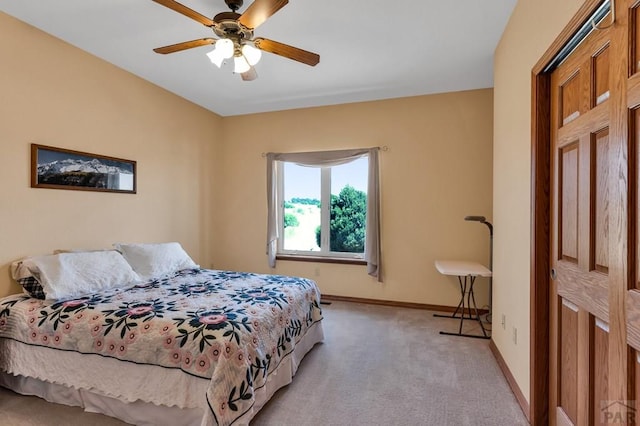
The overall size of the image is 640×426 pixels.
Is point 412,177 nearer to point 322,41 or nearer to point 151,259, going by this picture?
point 322,41

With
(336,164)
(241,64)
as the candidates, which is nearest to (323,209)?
(336,164)

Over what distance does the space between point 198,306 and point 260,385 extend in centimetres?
68

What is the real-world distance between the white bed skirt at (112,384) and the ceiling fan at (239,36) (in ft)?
6.63

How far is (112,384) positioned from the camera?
1805 millimetres

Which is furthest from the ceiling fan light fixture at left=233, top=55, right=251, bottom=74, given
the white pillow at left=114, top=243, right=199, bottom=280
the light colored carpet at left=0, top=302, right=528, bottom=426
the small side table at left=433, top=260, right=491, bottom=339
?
the small side table at left=433, top=260, right=491, bottom=339

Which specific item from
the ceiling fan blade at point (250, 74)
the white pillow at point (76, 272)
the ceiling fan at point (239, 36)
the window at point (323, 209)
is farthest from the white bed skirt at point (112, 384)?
the window at point (323, 209)

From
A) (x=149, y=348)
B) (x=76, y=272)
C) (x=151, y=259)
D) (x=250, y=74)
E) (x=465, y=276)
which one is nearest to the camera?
(x=149, y=348)

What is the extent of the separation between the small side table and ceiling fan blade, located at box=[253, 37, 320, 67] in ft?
7.51

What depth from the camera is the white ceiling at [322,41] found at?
226 cm

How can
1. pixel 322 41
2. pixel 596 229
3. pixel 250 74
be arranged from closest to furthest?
pixel 596 229
pixel 250 74
pixel 322 41

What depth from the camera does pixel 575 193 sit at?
1.45 metres

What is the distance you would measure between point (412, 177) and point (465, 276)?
4.44ft

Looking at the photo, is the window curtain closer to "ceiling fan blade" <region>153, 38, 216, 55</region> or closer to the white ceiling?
the white ceiling

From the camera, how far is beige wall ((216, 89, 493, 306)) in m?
3.73
